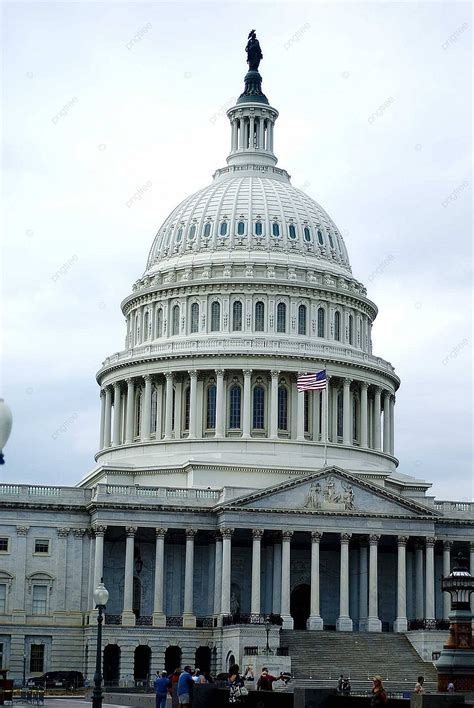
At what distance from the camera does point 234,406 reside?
12062 centimetres

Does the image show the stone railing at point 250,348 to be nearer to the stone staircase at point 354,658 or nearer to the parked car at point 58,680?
the stone staircase at point 354,658

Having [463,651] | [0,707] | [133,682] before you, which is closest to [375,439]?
[133,682]

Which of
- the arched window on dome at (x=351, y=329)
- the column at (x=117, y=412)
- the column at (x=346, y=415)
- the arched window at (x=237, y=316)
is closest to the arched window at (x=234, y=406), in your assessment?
the arched window at (x=237, y=316)

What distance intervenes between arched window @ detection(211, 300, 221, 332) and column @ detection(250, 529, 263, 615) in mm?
23789

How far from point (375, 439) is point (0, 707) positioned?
261ft

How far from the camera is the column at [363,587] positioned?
10749 centimetres

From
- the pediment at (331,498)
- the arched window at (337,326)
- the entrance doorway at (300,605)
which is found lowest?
the entrance doorway at (300,605)

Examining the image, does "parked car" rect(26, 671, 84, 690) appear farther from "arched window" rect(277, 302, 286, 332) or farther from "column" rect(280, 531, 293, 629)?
"arched window" rect(277, 302, 286, 332)

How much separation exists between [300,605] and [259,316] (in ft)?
83.3

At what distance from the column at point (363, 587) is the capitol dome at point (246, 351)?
26.5ft

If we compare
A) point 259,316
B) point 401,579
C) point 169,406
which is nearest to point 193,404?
point 169,406

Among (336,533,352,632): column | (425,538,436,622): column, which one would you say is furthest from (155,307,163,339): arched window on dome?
(425,538,436,622): column

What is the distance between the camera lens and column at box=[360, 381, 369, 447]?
123 m

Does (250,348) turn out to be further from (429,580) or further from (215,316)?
(429,580)
